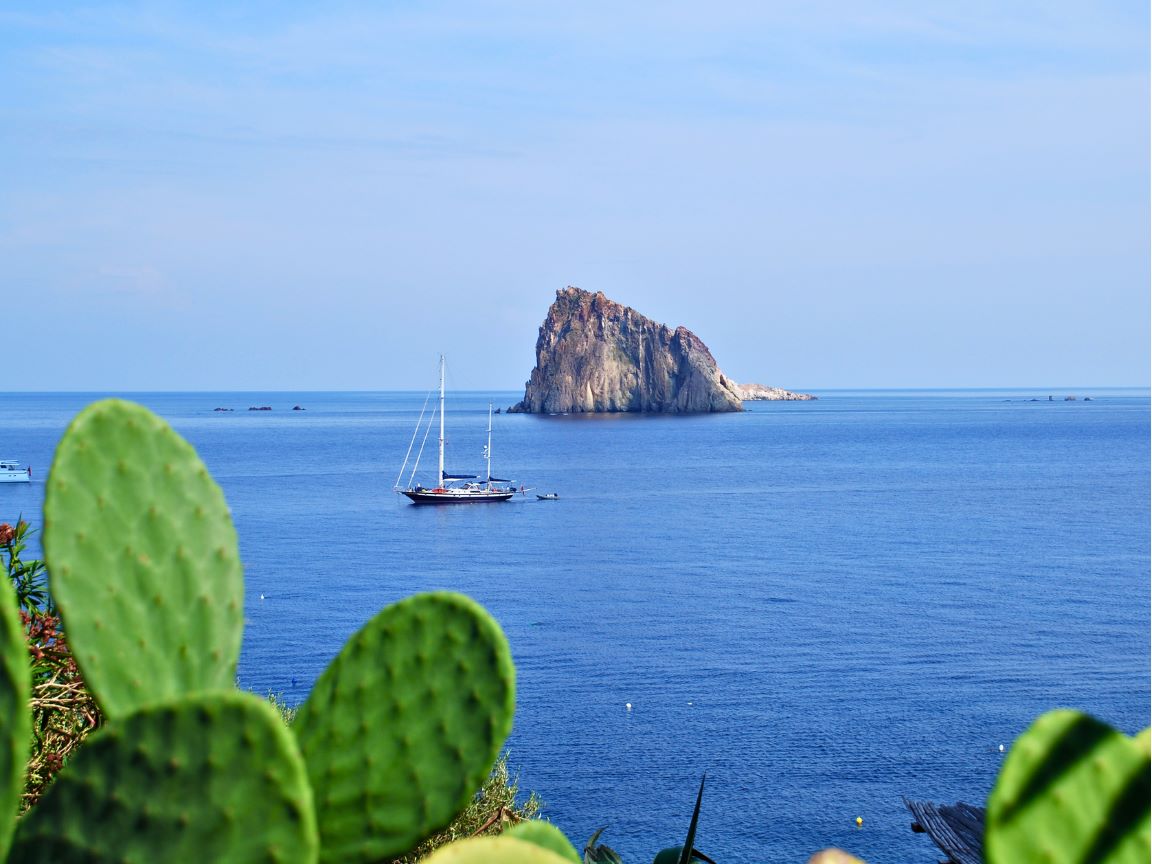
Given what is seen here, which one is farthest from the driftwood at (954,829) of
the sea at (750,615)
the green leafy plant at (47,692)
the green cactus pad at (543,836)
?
the sea at (750,615)

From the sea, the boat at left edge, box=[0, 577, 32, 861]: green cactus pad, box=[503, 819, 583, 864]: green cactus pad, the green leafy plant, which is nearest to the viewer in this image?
box=[0, 577, 32, 861]: green cactus pad

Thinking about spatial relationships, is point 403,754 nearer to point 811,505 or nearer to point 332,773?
point 332,773

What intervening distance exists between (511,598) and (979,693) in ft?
75.1

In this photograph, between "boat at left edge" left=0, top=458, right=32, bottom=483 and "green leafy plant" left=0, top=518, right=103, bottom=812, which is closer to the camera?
"green leafy plant" left=0, top=518, right=103, bottom=812

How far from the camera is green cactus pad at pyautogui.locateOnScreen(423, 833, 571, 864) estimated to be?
0.77 metres

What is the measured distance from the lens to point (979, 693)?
41188 millimetres

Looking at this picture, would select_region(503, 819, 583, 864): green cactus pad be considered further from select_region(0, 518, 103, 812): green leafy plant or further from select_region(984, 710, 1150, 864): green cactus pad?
select_region(0, 518, 103, 812): green leafy plant

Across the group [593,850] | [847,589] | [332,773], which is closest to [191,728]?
[332,773]

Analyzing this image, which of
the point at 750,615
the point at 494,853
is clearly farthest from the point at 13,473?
the point at 494,853

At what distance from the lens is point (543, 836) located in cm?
122

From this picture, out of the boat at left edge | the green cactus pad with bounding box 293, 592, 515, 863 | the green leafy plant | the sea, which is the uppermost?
the green cactus pad with bounding box 293, 592, 515, 863

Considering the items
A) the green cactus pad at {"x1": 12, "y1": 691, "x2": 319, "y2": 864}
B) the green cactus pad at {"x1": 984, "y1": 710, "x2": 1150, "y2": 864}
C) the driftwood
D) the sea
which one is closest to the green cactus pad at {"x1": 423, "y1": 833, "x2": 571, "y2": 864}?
the green cactus pad at {"x1": 12, "y1": 691, "x2": 319, "y2": 864}

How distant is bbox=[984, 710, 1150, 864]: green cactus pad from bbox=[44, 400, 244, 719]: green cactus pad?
840 mm

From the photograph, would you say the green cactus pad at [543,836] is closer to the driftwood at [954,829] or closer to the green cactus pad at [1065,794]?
the green cactus pad at [1065,794]
